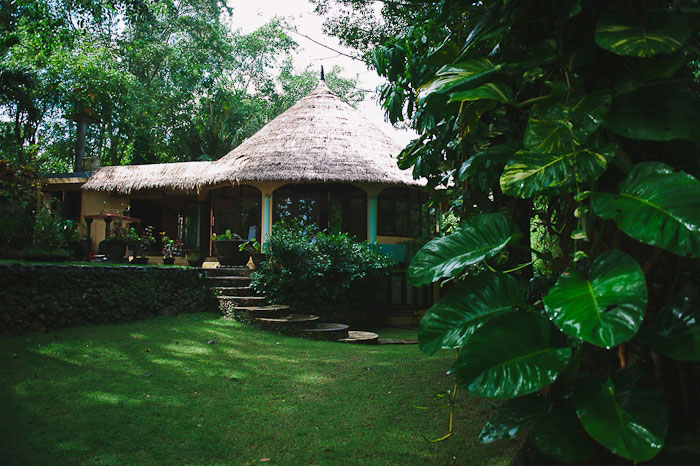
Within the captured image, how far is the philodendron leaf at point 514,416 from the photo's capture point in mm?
1199

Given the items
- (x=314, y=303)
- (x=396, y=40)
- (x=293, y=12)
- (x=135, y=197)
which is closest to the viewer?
(x=396, y=40)

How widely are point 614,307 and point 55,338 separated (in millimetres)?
6062

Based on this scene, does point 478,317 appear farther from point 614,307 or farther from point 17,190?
point 17,190

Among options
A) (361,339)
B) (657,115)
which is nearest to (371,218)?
(361,339)

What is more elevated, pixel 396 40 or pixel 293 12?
pixel 293 12

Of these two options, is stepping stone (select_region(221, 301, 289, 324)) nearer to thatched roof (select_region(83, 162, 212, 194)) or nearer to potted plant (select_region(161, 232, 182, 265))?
potted plant (select_region(161, 232, 182, 265))

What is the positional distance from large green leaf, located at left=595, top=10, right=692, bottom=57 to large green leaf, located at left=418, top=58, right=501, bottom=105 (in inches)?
10.8

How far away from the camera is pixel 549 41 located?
4.36 feet

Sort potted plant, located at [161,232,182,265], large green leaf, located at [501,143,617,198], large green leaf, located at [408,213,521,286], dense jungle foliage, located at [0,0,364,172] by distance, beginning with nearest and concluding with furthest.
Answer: large green leaf, located at [501,143,617,198], large green leaf, located at [408,213,521,286], potted plant, located at [161,232,182,265], dense jungle foliage, located at [0,0,364,172]

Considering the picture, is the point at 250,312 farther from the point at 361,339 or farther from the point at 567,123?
the point at 567,123

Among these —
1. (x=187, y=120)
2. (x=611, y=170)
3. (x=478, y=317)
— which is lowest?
(x=478, y=317)

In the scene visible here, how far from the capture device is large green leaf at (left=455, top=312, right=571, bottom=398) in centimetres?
101

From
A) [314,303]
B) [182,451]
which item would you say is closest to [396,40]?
[182,451]

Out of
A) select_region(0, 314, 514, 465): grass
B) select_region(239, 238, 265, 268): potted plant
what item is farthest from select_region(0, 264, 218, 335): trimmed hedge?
select_region(239, 238, 265, 268): potted plant
